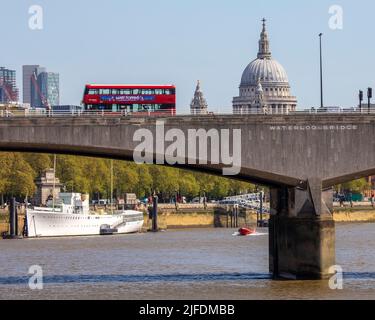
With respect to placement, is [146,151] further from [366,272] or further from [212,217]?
[212,217]

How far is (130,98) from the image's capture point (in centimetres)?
9375

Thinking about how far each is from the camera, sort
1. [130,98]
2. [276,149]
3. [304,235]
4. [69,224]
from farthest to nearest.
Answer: [69,224]
[130,98]
[276,149]
[304,235]

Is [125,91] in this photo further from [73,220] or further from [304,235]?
[73,220]

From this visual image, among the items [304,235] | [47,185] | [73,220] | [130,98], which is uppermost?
[130,98]

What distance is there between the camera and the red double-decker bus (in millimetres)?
93875

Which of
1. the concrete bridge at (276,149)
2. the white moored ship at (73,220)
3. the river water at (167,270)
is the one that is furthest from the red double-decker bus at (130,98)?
the white moored ship at (73,220)

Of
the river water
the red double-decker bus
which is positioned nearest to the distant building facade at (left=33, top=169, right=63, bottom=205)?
the river water

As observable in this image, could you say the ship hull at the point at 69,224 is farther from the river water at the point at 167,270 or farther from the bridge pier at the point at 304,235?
the bridge pier at the point at 304,235

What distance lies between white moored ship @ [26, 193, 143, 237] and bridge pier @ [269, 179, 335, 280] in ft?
243

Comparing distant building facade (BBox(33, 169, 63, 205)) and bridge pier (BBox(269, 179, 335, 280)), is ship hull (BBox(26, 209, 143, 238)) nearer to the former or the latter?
distant building facade (BBox(33, 169, 63, 205))

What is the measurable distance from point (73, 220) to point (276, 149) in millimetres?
78698

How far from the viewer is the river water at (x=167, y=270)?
77.6 metres

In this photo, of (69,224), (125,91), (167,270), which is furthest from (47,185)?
(125,91)

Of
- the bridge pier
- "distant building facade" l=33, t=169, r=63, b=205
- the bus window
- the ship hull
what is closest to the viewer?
the bridge pier
